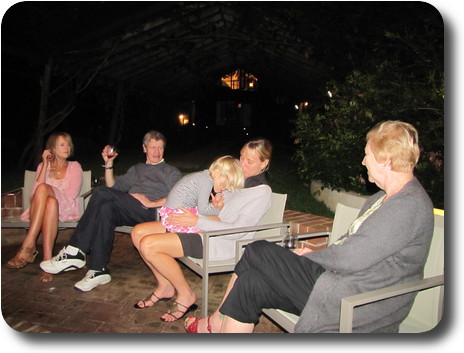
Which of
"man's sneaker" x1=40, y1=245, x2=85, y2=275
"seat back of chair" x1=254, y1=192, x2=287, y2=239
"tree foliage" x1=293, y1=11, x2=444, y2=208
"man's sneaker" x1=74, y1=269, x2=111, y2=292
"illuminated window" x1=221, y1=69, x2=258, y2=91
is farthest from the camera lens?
"illuminated window" x1=221, y1=69, x2=258, y2=91

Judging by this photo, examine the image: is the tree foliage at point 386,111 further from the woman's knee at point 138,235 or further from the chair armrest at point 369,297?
the woman's knee at point 138,235

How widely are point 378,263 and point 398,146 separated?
0.60m

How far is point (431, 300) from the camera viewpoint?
2.29 metres

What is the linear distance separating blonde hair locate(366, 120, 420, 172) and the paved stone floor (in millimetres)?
1612

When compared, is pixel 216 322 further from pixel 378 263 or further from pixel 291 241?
pixel 378 263

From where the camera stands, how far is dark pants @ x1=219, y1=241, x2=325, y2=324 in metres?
2.17

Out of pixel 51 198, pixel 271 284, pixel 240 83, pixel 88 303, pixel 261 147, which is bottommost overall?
pixel 88 303

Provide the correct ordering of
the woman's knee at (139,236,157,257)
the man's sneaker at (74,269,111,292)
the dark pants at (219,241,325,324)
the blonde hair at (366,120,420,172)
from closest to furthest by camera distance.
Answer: the blonde hair at (366,120,420,172)
the dark pants at (219,241,325,324)
the woman's knee at (139,236,157,257)
the man's sneaker at (74,269,111,292)

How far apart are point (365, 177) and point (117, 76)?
301 inches

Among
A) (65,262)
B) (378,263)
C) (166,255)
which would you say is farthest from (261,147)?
(65,262)

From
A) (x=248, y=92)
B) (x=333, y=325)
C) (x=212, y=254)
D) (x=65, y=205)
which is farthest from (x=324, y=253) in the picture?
(x=248, y=92)

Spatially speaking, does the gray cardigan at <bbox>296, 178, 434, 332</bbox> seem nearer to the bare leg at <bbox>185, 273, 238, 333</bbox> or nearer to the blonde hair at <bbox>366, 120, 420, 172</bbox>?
the blonde hair at <bbox>366, 120, 420, 172</bbox>

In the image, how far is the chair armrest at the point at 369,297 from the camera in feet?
6.18

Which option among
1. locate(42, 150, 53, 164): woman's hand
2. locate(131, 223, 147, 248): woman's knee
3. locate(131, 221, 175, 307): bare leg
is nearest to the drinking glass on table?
locate(131, 221, 175, 307): bare leg
